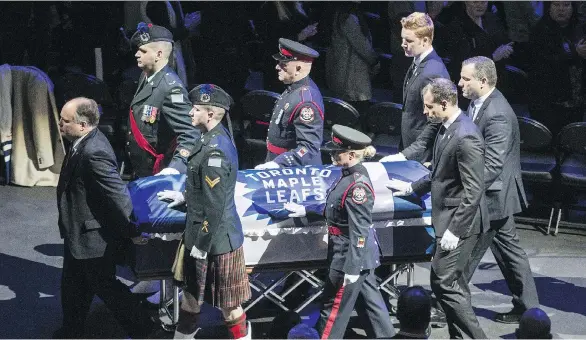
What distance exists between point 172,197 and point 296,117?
1.20 m

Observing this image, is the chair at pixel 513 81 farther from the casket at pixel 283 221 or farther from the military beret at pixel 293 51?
the casket at pixel 283 221

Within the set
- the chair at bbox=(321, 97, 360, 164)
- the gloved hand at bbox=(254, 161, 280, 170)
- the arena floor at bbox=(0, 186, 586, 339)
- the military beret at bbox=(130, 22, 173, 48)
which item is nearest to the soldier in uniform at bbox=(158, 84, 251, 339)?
the arena floor at bbox=(0, 186, 586, 339)

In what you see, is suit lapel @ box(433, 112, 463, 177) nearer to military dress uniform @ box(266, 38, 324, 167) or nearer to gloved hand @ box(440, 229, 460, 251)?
gloved hand @ box(440, 229, 460, 251)

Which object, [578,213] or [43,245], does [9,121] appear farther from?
[578,213]

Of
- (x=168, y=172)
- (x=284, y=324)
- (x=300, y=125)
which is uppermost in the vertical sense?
(x=300, y=125)

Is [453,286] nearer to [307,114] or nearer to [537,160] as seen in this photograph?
[307,114]

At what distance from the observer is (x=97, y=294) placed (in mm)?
7570

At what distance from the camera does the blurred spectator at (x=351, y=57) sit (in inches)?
448

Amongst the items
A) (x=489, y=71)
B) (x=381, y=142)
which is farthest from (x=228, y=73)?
(x=489, y=71)

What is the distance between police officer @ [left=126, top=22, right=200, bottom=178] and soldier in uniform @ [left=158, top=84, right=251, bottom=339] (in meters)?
1.03

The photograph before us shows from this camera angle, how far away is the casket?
756 centimetres

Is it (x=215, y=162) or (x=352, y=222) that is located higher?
(x=215, y=162)

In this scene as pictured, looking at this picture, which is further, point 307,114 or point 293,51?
point 293,51

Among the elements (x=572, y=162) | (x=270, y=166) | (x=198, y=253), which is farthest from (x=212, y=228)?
(x=572, y=162)
